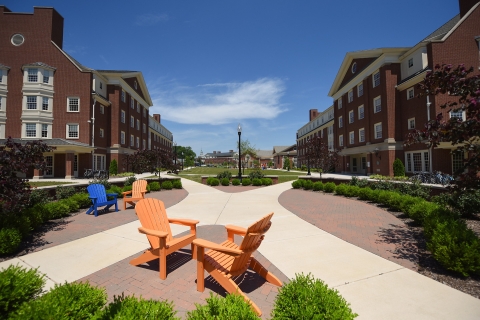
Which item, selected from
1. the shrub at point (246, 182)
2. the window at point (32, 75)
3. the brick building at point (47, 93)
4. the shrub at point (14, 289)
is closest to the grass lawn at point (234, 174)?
the shrub at point (246, 182)

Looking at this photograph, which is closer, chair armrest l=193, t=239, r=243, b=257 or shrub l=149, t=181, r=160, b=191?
chair armrest l=193, t=239, r=243, b=257

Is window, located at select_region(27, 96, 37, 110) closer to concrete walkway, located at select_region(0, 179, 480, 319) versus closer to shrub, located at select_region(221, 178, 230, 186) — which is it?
shrub, located at select_region(221, 178, 230, 186)

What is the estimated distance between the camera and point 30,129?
25.3m

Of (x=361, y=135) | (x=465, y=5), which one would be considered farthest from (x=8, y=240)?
(x=465, y=5)

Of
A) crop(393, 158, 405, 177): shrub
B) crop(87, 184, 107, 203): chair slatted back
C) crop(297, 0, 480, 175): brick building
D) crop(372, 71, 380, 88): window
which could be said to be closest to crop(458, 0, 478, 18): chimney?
crop(297, 0, 480, 175): brick building

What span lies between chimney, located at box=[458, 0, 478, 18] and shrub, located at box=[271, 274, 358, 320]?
109ft

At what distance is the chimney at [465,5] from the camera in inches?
876

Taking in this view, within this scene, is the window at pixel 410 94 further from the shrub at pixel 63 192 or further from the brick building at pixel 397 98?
the shrub at pixel 63 192

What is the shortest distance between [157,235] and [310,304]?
2433mm

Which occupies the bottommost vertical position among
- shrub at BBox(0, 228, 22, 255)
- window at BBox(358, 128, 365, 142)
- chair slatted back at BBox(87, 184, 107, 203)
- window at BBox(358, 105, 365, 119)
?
shrub at BBox(0, 228, 22, 255)

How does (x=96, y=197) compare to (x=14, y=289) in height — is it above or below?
above

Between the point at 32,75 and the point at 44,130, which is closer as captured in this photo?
the point at 32,75

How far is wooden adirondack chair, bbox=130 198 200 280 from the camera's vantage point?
371 centimetres

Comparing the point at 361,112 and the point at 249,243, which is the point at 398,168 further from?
the point at 249,243
